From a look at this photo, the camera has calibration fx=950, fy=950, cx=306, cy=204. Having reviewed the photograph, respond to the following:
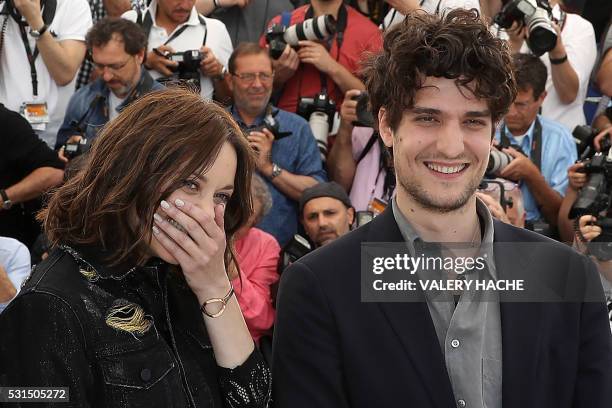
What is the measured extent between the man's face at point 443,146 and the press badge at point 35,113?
13.4ft

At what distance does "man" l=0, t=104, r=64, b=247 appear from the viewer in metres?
5.54

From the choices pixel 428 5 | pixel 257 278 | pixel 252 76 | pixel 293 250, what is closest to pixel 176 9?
pixel 252 76

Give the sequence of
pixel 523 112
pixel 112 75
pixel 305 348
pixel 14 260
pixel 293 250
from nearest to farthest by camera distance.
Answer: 1. pixel 305 348
2. pixel 14 260
3. pixel 293 250
4. pixel 112 75
5. pixel 523 112

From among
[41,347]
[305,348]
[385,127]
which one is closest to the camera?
[41,347]

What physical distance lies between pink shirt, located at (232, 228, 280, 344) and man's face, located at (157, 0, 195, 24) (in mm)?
1973

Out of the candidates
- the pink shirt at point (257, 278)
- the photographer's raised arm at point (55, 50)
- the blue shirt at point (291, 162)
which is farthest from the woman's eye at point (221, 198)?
the photographer's raised arm at point (55, 50)

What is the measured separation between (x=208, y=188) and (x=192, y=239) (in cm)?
14

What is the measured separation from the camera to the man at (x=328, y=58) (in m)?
6.24

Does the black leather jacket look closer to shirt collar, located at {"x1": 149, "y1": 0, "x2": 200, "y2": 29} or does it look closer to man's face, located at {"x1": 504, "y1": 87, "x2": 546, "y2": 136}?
man's face, located at {"x1": 504, "y1": 87, "x2": 546, "y2": 136}

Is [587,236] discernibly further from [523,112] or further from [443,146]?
[443,146]

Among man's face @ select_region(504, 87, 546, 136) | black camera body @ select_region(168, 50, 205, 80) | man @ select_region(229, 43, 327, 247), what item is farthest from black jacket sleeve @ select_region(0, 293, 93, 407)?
man's face @ select_region(504, 87, 546, 136)

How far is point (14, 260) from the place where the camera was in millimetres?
4949

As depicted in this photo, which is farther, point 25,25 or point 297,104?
point 297,104

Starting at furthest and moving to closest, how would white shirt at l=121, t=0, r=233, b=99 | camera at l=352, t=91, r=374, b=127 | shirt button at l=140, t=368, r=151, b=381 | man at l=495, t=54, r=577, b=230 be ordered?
white shirt at l=121, t=0, r=233, b=99 < man at l=495, t=54, r=577, b=230 < camera at l=352, t=91, r=374, b=127 < shirt button at l=140, t=368, r=151, b=381
